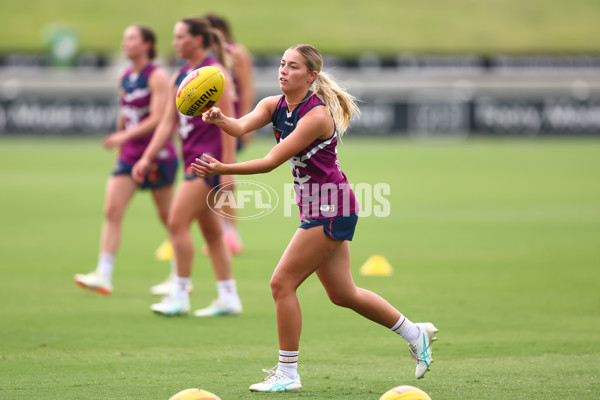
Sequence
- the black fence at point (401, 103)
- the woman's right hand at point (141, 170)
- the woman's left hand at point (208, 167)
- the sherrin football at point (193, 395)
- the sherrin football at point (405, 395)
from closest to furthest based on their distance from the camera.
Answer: the sherrin football at point (193, 395) < the sherrin football at point (405, 395) < the woman's left hand at point (208, 167) < the woman's right hand at point (141, 170) < the black fence at point (401, 103)

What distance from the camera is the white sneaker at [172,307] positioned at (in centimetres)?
811

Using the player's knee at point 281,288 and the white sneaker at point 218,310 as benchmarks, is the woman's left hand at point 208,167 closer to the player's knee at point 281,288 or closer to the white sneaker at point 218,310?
the player's knee at point 281,288

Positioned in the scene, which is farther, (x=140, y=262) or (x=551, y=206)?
(x=551, y=206)

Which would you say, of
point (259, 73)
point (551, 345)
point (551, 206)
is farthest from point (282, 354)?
point (259, 73)

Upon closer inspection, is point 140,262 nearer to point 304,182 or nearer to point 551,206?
point 304,182

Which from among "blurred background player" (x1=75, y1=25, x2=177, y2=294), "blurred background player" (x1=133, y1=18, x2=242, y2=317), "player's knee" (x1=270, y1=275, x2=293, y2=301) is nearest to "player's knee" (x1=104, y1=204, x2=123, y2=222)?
"blurred background player" (x1=75, y1=25, x2=177, y2=294)

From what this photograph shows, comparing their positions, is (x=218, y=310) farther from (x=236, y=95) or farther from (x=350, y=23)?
(x=350, y=23)

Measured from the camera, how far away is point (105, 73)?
38.1 m

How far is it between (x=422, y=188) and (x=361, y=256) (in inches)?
317

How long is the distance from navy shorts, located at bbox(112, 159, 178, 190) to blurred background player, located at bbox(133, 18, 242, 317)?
2.64 feet

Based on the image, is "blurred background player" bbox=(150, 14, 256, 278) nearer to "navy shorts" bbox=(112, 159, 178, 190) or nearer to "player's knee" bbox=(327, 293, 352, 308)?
"navy shorts" bbox=(112, 159, 178, 190)

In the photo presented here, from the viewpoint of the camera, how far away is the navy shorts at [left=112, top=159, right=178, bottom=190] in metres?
9.23

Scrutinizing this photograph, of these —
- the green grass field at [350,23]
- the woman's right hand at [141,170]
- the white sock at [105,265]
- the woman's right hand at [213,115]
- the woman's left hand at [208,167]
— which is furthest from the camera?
the green grass field at [350,23]

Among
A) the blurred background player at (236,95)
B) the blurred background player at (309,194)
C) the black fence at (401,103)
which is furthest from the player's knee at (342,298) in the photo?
the black fence at (401,103)
